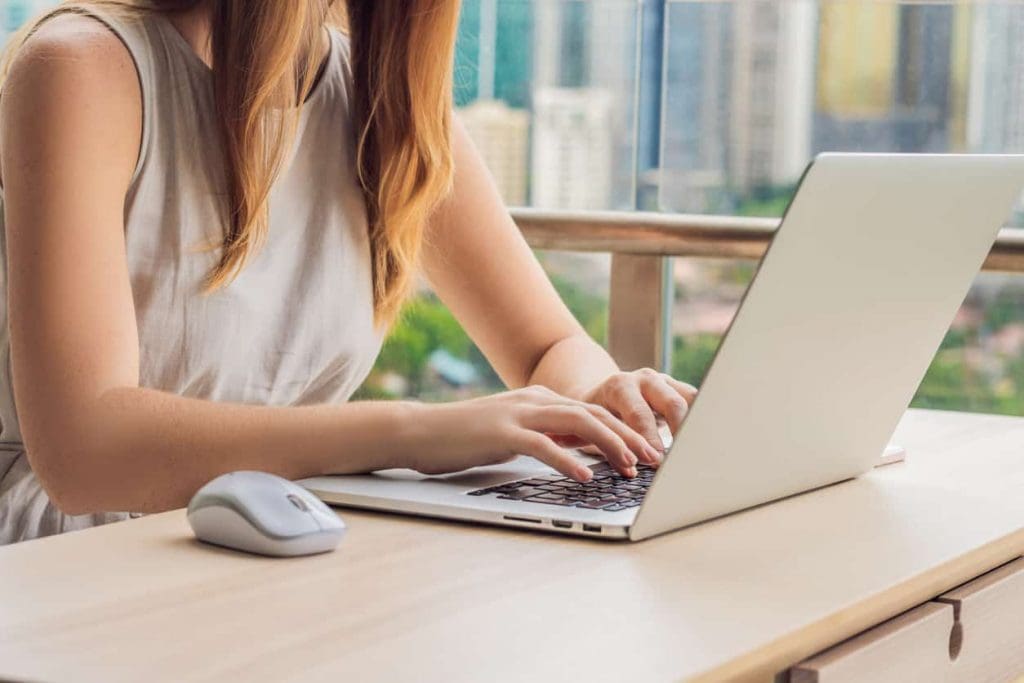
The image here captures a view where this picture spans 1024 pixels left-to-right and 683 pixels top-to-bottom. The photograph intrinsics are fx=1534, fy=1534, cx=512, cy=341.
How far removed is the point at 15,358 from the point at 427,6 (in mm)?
548

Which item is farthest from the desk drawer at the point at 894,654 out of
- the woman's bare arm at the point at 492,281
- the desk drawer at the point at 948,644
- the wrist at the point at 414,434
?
the woman's bare arm at the point at 492,281

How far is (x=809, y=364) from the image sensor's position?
40.5 inches

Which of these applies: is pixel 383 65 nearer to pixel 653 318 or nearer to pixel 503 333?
pixel 503 333

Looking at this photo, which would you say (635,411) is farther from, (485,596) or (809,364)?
(485,596)

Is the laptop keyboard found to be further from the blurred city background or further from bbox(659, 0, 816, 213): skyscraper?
bbox(659, 0, 816, 213): skyscraper

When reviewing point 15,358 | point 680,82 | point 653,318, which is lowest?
A: point 653,318

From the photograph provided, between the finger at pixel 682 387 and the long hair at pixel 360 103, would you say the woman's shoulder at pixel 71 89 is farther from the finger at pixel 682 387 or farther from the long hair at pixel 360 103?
the finger at pixel 682 387

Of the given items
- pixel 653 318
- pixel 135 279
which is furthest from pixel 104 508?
pixel 653 318

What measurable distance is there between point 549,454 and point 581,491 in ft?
0.12

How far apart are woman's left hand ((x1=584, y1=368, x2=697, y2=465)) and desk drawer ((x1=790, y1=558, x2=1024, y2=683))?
0.96 feet

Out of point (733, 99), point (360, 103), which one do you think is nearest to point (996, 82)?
point (733, 99)

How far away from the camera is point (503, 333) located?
1672 mm

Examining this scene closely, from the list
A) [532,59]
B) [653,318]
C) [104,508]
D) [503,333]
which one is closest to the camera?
[104,508]

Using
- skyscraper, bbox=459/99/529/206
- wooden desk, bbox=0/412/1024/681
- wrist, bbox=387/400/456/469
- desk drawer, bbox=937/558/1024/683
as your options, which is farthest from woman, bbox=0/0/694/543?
skyscraper, bbox=459/99/529/206
